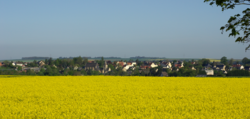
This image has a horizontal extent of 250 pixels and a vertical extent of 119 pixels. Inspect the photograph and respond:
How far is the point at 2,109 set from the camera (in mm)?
13977

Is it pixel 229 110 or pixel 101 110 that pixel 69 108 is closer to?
pixel 101 110

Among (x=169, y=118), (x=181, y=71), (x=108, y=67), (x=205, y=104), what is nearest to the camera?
(x=169, y=118)

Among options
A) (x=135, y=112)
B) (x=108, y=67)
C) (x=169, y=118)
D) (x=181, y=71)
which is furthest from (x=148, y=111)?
(x=108, y=67)

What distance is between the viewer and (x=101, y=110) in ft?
45.7

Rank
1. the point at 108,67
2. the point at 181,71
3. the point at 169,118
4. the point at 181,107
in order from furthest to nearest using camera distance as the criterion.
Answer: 1. the point at 108,67
2. the point at 181,71
3. the point at 181,107
4. the point at 169,118

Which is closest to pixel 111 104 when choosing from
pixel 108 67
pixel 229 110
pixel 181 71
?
pixel 229 110

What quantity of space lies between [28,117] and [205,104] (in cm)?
984

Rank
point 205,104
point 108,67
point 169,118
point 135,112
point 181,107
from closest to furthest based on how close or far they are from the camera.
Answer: point 169,118 → point 135,112 → point 181,107 → point 205,104 → point 108,67

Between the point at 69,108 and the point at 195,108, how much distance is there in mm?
6958

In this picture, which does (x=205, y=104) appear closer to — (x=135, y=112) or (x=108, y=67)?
(x=135, y=112)

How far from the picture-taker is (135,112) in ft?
44.5

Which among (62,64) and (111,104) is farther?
(62,64)

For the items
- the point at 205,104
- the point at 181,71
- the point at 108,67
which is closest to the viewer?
the point at 205,104

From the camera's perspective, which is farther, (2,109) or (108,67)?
(108,67)
